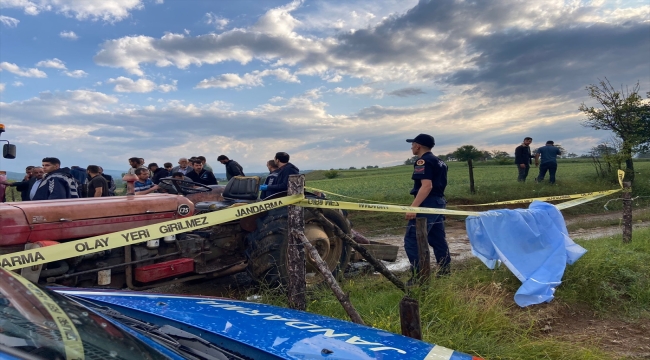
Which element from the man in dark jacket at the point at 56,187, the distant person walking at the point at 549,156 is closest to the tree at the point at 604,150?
the distant person walking at the point at 549,156

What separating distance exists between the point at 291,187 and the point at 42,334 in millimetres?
2413

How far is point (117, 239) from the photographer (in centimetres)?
345

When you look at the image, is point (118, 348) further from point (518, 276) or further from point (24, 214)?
point (518, 276)

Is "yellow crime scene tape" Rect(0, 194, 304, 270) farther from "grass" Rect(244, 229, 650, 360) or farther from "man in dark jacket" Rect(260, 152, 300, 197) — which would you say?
"man in dark jacket" Rect(260, 152, 300, 197)

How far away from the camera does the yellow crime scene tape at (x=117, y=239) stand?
319 centimetres

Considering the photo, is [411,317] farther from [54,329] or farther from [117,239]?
[117,239]

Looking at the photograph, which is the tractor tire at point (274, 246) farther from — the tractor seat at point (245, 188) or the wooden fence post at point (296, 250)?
the wooden fence post at point (296, 250)

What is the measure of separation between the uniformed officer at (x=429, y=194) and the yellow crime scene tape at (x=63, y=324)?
389 cm

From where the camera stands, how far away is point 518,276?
4.77m

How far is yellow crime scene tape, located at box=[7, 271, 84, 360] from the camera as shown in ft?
4.77

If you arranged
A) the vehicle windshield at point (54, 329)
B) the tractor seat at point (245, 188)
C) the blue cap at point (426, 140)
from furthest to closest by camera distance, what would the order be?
the tractor seat at point (245, 188), the blue cap at point (426, 140), the vehicle windshield at point (54, 329)

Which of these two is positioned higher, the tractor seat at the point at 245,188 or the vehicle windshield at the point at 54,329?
the tractor seat at the point at 245,188

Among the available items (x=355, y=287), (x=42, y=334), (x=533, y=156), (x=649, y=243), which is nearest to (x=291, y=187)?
(x=355, y=287)

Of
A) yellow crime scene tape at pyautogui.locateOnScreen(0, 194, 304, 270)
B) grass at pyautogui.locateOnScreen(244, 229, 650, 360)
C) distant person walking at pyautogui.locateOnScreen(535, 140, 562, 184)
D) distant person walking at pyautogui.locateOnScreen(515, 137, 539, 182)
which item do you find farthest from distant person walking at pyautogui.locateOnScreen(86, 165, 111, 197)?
distant person walking at pyautogui.locateOnScreen(535, 140, 562, 184)
